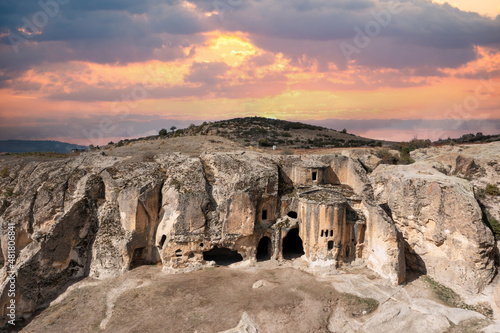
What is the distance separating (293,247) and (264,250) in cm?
211

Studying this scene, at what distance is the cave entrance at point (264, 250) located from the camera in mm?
21141

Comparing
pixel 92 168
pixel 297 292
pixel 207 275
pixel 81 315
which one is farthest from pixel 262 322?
pixel 92 168

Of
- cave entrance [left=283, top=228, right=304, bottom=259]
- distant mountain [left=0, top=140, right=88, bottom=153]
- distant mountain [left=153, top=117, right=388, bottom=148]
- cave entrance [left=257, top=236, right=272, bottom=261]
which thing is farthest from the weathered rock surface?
distant mountain [left=0, top=140, right=88, bottom=153]

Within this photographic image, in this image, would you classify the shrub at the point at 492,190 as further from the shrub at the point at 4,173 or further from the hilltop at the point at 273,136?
the shrub at the point at 4,173

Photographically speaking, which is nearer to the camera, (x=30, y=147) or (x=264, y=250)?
(x=264, y=250)

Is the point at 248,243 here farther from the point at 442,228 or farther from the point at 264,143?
the point at 264,143

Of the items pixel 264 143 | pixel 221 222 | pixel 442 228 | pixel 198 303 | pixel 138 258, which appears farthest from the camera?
pixel 264 143

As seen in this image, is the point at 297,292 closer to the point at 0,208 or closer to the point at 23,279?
the point at 23,279

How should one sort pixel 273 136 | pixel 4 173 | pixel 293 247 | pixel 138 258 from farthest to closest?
pixel 273 136, pixel 4 173, pixel 293 247, pixel 138 258

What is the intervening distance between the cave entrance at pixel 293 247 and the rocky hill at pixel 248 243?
18 cm

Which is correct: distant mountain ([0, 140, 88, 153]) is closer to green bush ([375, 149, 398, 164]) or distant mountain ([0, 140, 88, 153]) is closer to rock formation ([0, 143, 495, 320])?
rock formation ([0, 143, 495, 320])

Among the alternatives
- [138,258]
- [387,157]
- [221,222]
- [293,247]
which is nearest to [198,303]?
[221,222]

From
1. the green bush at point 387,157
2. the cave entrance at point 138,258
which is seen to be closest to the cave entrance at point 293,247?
the cave entrance at point 138,258

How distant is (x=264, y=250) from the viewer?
22656 millimetres
